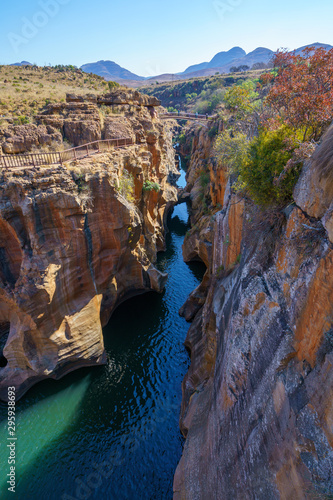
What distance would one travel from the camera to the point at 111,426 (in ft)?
44.8

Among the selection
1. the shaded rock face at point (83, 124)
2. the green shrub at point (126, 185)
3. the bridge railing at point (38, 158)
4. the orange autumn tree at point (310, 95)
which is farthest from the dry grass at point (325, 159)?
the shaded rock face at point (83, 124)

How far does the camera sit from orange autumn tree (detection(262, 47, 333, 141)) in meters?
8.09

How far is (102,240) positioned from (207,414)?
10.9 meters

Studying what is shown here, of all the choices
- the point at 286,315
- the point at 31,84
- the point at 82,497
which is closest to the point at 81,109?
the point at 31,84

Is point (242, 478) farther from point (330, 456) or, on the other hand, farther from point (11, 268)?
point (11, 268)

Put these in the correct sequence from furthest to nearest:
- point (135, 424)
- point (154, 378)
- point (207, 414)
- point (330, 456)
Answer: point (154, 378)
point (135, 424)
point (207, 414)
point (330, 456)

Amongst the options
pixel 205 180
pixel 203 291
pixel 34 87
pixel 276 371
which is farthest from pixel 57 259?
pixel 34 87

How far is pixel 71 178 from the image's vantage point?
14.3 metres

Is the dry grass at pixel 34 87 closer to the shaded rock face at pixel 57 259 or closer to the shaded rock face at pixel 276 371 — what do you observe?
the shaded rock face at pixel 57 259

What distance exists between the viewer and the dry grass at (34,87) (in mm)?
21395

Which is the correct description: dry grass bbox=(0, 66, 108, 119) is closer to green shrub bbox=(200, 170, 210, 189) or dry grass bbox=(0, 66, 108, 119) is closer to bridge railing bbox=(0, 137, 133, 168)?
bridge railing bbox=(0, 137, 133, 168)

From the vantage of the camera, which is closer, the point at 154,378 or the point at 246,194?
the point at 246,194

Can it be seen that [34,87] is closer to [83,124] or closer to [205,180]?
[83,124]

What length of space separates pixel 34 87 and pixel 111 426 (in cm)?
3127
